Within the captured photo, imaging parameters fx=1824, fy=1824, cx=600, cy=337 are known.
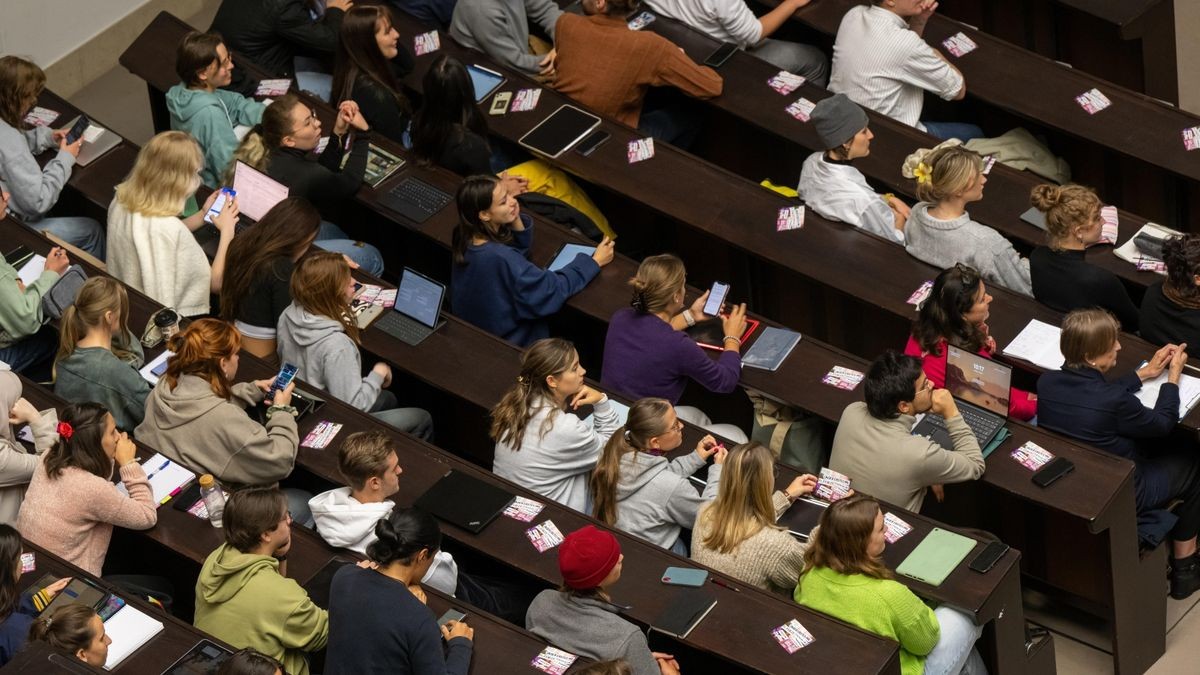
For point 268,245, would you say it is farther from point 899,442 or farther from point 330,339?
point 899,442

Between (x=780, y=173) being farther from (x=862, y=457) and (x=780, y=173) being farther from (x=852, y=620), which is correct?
(x=852, y=620)

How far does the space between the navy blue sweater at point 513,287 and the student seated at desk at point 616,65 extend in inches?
49.0

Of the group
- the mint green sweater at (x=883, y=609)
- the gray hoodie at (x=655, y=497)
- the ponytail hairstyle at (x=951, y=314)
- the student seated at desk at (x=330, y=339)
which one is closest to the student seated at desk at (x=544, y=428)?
the gray hoodie at (x=655, y=497)

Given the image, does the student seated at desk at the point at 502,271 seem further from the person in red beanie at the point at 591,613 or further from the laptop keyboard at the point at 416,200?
the person in red beanie at the point at 591,613

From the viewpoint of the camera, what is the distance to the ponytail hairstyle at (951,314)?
7293 mm

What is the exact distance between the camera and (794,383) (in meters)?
7.54

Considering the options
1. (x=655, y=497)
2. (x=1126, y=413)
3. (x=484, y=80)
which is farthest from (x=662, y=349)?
(x=484, y=80)

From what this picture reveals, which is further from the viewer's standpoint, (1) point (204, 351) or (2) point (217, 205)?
(2) point (217, 205)

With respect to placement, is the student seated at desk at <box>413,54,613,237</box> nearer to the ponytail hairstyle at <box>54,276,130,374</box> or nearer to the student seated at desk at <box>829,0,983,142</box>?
the student seated at desk at <box>829,0,983,142</box>

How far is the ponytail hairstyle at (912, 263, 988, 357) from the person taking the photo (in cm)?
729

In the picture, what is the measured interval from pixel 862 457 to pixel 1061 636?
126 centimetres

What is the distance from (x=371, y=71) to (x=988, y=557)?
A: 4198 millimetres

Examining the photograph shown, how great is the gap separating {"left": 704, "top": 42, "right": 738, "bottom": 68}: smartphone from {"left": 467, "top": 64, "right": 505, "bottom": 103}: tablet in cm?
107

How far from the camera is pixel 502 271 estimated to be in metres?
7.99
